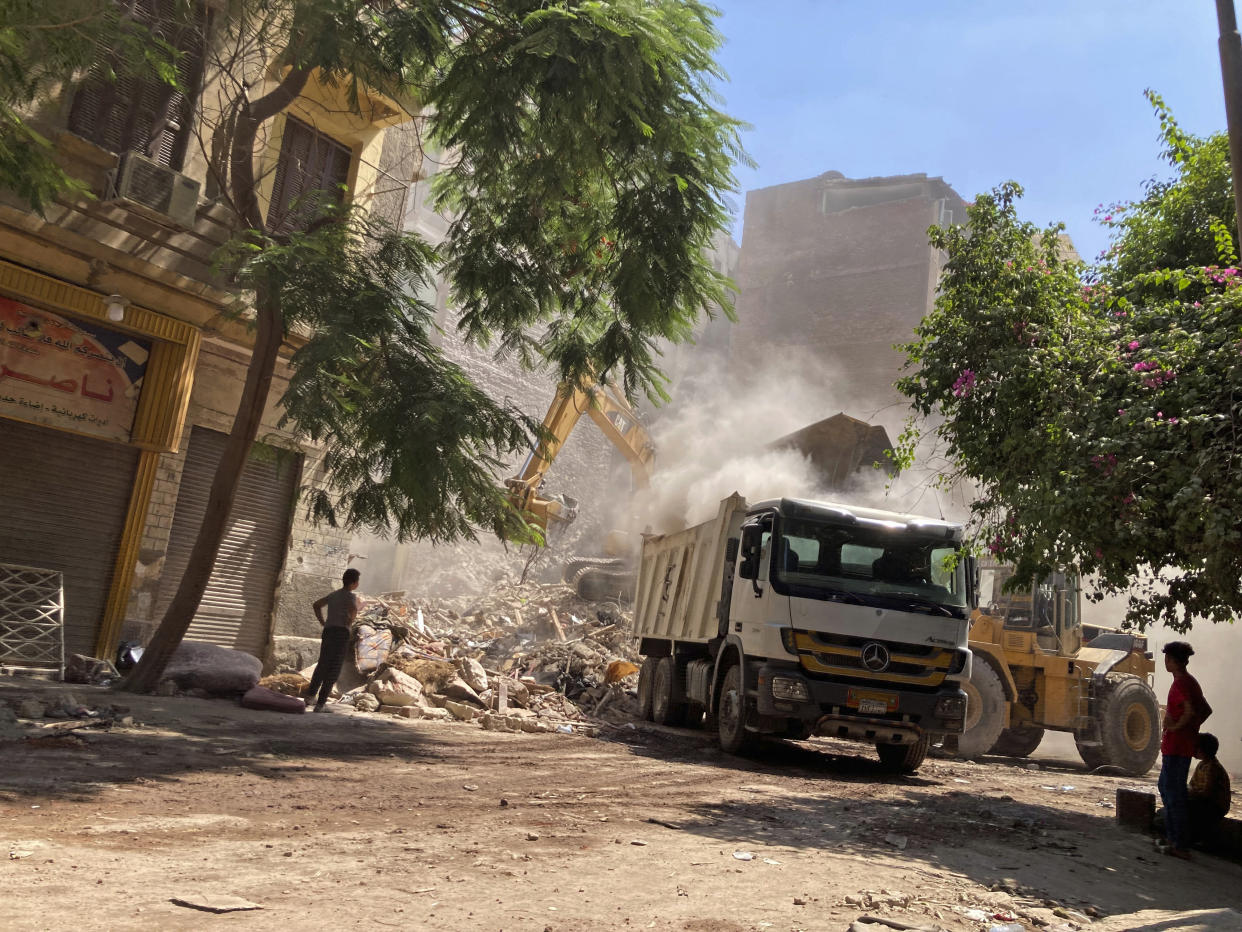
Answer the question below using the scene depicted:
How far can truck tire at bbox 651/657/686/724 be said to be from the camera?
45.3 feet

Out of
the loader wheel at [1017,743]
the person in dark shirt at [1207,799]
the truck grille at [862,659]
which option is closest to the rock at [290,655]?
the truck grille at [862,659]

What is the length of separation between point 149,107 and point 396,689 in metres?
7.69

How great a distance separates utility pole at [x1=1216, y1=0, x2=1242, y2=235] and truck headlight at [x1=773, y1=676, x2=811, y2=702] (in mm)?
5543

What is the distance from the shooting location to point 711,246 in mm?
10227

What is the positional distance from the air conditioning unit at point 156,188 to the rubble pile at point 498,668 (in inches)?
230

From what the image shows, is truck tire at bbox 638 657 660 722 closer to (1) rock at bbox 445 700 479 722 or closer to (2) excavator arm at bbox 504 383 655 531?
(2) excavator arm at bbox 504 383 655 531

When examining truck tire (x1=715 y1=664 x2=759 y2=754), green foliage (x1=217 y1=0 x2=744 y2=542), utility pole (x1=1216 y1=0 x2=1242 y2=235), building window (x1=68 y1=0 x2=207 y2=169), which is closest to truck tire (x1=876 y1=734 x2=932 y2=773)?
truck tire (x1=715 y1=664 x2=759 y2=754)

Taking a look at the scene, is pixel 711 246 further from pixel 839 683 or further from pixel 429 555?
pixel 429 555

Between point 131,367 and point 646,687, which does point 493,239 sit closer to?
point 131,367

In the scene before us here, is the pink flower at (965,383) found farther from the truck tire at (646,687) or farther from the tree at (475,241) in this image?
the truck tire at (646,687)

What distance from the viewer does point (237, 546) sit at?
14.2 m

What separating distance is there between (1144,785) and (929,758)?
2696 mm

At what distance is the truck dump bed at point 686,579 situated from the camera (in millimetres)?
12445

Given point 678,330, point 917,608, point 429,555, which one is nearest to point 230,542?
point 678,330
